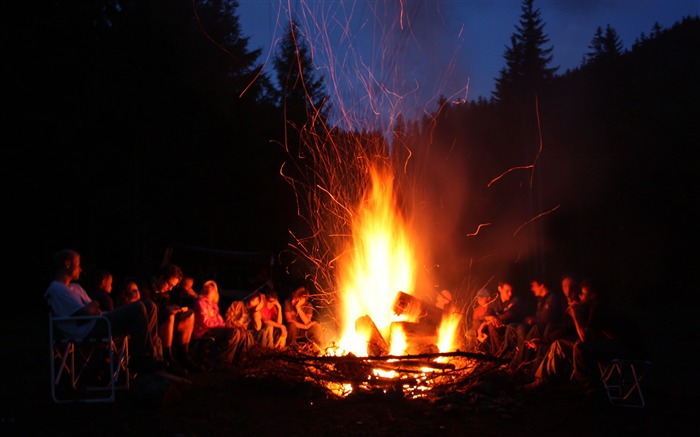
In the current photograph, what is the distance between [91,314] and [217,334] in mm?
2480

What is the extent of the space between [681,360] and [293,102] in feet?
64.9

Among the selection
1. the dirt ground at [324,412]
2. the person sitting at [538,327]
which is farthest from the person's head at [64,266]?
the person sitting at [538,327]

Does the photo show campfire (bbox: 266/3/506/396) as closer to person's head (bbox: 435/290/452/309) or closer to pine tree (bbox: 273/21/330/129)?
person's head (bbox: 435/290/452/309)

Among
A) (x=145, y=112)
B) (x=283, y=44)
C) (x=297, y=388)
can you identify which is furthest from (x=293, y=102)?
(x=297, y=388)

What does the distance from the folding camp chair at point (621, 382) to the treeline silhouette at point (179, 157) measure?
4.85 metres

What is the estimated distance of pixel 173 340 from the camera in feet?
22.3

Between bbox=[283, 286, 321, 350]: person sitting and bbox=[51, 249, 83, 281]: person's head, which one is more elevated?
bbox=[51, 249, 83, 281]: person's head

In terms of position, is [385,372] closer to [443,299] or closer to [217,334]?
[217,334]

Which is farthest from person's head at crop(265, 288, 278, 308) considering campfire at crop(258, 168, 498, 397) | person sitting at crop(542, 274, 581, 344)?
person sitting at crop(542, 274, 581, 344)

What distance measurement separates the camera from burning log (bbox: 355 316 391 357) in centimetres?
722

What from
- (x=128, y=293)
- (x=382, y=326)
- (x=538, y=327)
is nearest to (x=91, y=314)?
(x=128, y=293)

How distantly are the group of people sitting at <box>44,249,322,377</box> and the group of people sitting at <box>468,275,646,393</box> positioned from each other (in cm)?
279

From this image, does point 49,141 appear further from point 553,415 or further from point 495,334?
point 553,415

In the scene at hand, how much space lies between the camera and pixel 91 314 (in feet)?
16.2
